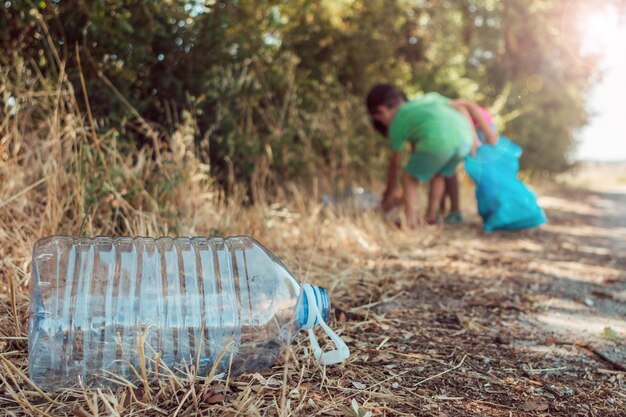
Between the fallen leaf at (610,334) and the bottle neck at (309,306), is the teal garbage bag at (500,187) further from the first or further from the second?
the bottle neck at (309,306)

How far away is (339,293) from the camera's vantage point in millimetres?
2891

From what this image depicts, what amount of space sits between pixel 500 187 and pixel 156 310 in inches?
153

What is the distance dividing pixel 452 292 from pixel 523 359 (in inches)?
37.0

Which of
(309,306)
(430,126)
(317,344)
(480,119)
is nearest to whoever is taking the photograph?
(309,306)

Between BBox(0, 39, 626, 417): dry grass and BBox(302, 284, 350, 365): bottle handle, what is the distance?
0.05 m

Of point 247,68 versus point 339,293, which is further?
point 247,68

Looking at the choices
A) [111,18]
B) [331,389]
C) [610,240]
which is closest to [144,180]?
[111,18]

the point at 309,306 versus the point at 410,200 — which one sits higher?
the point at 309,306

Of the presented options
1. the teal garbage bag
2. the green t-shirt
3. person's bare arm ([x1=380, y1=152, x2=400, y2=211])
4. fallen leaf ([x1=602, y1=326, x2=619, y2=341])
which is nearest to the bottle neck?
fallen leaf ([x1=602, y1=326, x2=619, y2=341])

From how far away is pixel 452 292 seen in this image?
10.5 feet

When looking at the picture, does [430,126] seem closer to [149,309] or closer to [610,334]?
[610,334]

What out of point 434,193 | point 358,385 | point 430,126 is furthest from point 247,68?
point 358,385

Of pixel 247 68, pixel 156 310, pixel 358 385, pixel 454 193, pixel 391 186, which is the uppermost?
pixel 247 68

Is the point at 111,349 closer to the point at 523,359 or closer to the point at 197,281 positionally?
the point at 197,281
